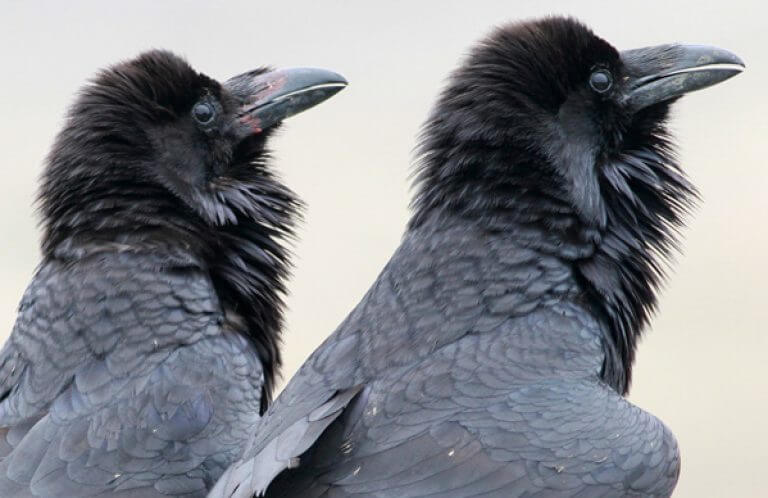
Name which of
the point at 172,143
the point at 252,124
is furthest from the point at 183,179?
the point at 252,124

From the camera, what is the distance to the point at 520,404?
7.02m

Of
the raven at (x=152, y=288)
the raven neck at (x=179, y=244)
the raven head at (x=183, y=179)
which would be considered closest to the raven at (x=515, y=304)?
the raven at (x=152, y=288)

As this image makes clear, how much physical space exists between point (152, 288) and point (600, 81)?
2.61 meters

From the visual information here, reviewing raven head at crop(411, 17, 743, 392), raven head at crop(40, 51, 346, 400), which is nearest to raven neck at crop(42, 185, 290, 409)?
raven head at crop(40, 51, 346, 400)

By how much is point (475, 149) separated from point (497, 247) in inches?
21.4

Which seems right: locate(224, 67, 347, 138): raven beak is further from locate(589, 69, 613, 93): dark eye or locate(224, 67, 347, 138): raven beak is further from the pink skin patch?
locate(589, 69, 613, 93): dark eye

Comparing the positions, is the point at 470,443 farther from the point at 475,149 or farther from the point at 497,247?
the point at 475,149

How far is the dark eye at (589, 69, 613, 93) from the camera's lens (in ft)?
27.0

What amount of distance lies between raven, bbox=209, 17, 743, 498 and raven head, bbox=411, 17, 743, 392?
0.4 inches

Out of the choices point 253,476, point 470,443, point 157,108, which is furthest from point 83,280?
point 470,443

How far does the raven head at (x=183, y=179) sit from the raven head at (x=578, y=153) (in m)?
1.25

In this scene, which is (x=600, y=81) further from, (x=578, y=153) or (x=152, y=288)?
(x=152, y=288)

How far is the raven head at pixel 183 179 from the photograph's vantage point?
862cm

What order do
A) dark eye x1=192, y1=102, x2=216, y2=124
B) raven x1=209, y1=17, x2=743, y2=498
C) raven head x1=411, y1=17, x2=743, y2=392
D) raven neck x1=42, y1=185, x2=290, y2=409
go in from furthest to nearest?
dark eye x1=192, y1=102, x2=216, y2=124
raven neck x1=42, y1=185, x2=290, y2=409
raven head x1=411, y1=17, x2=743, y2=392
raven x1=209, y1=17, x2=743, y2=498
